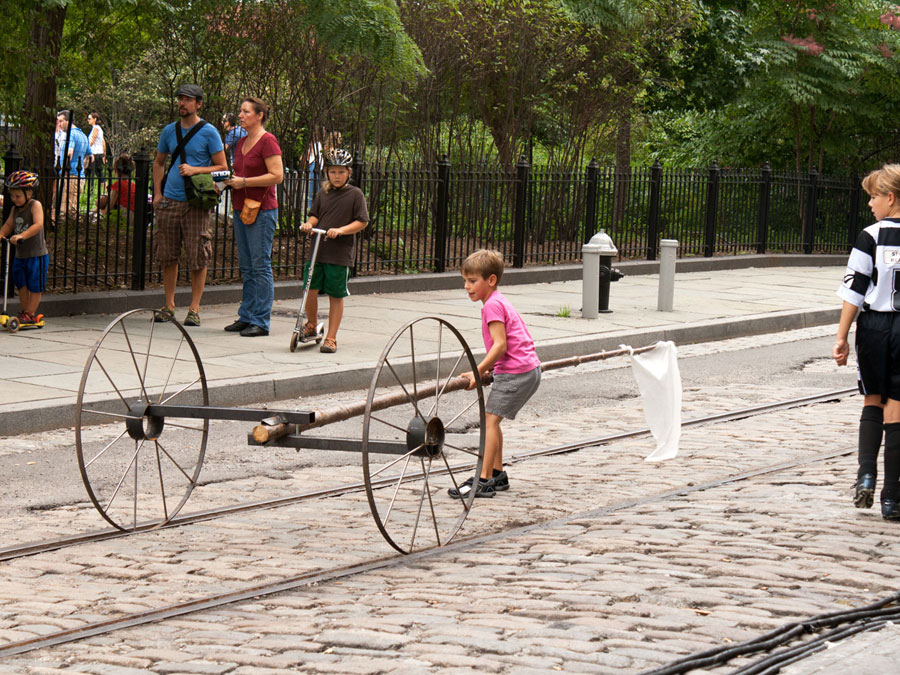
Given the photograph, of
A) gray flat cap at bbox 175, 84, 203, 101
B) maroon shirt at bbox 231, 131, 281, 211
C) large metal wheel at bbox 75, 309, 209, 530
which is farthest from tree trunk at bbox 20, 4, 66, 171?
large metal wheel at bbox 75, 309, 209, 530

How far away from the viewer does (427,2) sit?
17031 millimetres

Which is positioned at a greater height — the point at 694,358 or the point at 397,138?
the point at 397,138

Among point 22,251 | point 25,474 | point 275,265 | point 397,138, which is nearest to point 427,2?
point 397,138

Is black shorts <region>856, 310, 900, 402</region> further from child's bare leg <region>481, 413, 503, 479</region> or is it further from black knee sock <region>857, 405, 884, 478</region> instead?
child's bare leg <region>481, 413, 503, 479</region>

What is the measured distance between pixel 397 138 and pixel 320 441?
14638 millimetres

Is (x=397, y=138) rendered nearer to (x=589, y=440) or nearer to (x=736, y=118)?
(x=736, y=118)

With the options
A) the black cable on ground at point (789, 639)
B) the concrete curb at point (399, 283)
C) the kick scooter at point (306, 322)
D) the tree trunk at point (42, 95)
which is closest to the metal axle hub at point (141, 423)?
the black cable on ground at point (789, 639)

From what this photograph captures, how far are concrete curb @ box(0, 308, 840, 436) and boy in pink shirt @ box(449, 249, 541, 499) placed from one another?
2.66m

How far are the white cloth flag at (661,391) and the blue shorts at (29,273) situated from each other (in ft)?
19.4

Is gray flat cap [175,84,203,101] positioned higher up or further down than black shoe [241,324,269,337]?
higher up

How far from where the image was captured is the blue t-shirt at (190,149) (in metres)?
11.4

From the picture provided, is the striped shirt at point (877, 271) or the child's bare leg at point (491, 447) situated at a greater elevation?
the striped shirt at point (877, 271)

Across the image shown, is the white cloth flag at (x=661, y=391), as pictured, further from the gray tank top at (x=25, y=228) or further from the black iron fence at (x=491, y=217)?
the black iron fence at (x=491, y=217)

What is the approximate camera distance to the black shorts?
6238 millimetres
